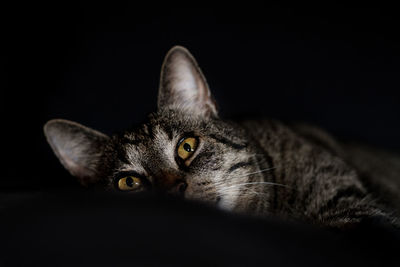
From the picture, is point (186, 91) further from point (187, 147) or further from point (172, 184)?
point (172, 184)

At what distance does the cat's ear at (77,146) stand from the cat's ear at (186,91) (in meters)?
0.33

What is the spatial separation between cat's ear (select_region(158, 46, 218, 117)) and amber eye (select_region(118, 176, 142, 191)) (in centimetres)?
37

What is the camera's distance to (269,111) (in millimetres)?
2207

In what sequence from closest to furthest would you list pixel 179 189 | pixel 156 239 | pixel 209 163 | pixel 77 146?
pixel 156 239, pixel 179 189, pixel 209 163, pixel 77 146

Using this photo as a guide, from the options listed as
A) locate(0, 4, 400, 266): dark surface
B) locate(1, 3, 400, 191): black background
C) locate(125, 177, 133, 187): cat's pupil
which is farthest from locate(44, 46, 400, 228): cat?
locate(1, 3, 400, 191): black background

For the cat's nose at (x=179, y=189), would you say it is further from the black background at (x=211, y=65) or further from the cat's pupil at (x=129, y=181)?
the black background at (x=211, y=65)

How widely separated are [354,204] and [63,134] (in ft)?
3.90

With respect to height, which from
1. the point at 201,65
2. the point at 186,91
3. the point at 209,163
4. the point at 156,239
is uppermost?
the point at 201,65

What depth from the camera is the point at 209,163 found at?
1261mm

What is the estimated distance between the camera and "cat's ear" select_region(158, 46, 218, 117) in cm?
149

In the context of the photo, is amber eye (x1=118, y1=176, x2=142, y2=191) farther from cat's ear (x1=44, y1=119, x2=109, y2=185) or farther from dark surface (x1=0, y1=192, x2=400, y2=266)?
dark surface (x1=0, y1=192, x2=400, y2=266)

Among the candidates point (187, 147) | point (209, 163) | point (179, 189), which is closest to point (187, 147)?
point (187, 147)

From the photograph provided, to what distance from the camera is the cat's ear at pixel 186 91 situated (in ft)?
4.87

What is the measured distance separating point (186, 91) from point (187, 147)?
0.32 m
